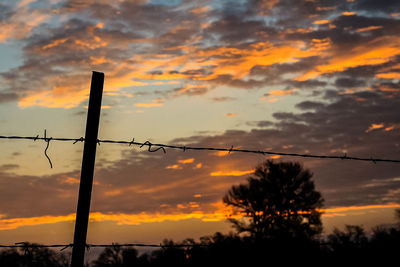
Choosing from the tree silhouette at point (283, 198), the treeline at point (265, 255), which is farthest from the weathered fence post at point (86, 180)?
the tree silhouette at point (283, 198)

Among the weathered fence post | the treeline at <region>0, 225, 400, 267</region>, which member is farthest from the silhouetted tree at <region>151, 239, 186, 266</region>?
the weathered fence post

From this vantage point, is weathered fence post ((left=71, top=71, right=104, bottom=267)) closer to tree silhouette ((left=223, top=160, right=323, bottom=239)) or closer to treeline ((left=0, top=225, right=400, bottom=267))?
treeline ((left=0, top=225, right=400, bottom=267))

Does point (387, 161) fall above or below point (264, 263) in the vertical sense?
above

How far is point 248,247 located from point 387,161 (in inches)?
169

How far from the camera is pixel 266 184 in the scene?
2848 cm

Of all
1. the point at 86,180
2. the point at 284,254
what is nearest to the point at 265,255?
the point at 284,254

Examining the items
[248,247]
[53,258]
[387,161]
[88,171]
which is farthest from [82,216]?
[248,247]

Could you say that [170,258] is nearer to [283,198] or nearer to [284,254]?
[284,254]

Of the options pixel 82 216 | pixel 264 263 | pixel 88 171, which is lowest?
pixel 264 263

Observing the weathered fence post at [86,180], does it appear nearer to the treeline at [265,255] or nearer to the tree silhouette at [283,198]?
the treeline at [265,255]

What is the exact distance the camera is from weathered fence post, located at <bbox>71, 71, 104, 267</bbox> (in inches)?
183

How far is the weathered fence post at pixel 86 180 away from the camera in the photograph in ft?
15.3

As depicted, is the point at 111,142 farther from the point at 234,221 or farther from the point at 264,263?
the point at 234,221

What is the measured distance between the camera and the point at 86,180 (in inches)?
184
